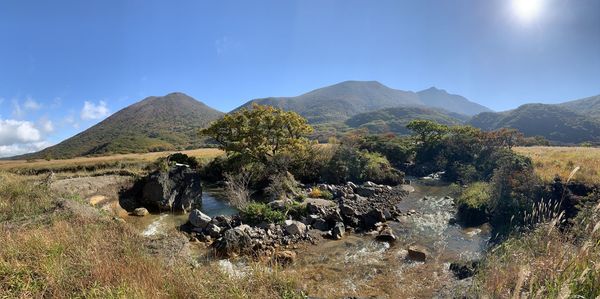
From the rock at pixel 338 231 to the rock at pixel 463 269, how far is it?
489 cm

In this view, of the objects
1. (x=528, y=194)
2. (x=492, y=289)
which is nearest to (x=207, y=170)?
(x=528, y=194)

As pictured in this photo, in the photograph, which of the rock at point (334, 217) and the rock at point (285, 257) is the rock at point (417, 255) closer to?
the rock at point (285, 257)

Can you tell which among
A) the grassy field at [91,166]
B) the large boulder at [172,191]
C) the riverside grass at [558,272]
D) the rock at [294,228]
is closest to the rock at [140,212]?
the large boulder at [172,191]

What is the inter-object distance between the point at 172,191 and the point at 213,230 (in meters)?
6.61

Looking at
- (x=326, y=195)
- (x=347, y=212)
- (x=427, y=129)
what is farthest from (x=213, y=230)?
(x=427, y=129)

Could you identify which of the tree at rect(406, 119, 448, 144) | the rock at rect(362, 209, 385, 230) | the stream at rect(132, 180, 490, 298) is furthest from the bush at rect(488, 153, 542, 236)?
the tree at rect(406, 119, 448, 144)

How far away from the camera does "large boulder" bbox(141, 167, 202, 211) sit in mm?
18984

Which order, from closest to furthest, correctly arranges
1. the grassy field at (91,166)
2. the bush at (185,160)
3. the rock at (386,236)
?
1. the rock at (386,236)
2. the grassy field at (91,166)
3. the bush at (185,160)

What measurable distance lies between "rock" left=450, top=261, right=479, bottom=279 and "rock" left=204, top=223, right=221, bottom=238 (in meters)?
8.97

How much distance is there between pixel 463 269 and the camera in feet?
30.4

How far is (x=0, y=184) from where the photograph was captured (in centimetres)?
1184

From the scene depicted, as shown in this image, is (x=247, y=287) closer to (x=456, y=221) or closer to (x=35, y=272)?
(x=35, y=272)

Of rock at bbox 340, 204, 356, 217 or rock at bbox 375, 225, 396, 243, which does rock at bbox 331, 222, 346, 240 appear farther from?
rock at bbox 340, 204, 356, 217

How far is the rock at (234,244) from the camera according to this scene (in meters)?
11.5
